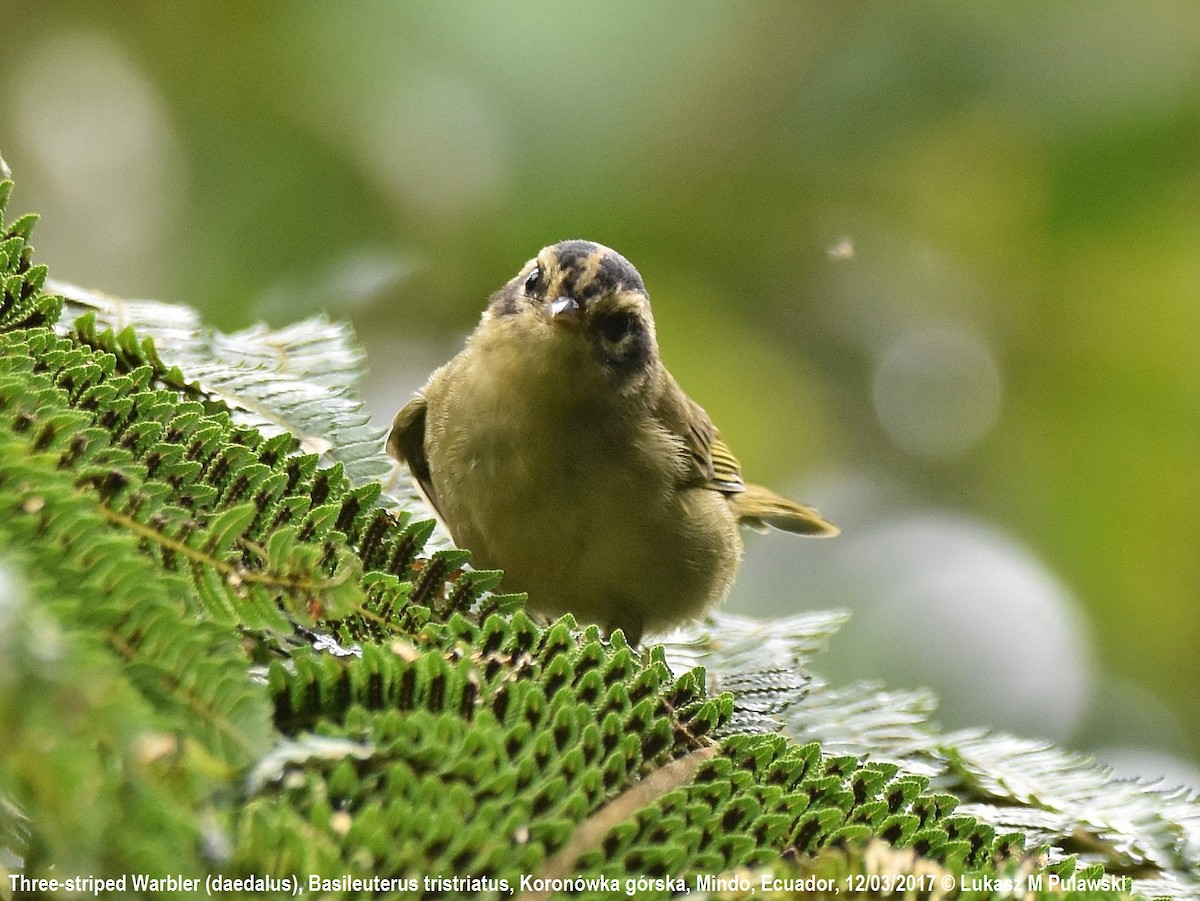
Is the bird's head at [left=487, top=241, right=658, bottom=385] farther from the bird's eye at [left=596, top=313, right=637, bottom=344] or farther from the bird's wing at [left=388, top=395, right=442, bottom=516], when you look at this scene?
the bird's wing at [left=388, top=395, right=442, bottom=516]

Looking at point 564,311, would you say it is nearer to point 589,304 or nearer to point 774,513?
point 589,304

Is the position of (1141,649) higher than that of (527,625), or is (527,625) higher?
(1141,649)

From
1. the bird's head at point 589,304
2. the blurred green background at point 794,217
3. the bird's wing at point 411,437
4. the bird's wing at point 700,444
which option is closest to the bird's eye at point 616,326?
the bird's head at point 589,304

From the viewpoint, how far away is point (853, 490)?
23.7 feet

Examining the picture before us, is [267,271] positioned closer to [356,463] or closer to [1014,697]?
[356,463]

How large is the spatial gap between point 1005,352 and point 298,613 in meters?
6.85

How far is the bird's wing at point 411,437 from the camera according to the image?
Result: 4.08 metres

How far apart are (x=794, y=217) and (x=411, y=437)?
3980 millimetres

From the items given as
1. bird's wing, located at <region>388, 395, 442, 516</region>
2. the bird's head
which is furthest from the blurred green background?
the bird's head

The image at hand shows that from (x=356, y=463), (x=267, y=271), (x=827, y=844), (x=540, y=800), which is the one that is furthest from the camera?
(x=267, y=271)

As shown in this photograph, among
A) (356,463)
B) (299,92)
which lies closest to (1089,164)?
(299,92)

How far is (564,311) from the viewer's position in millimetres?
3727

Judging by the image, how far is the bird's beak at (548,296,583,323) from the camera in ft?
12.2

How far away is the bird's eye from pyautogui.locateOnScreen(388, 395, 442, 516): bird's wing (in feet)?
2.23
